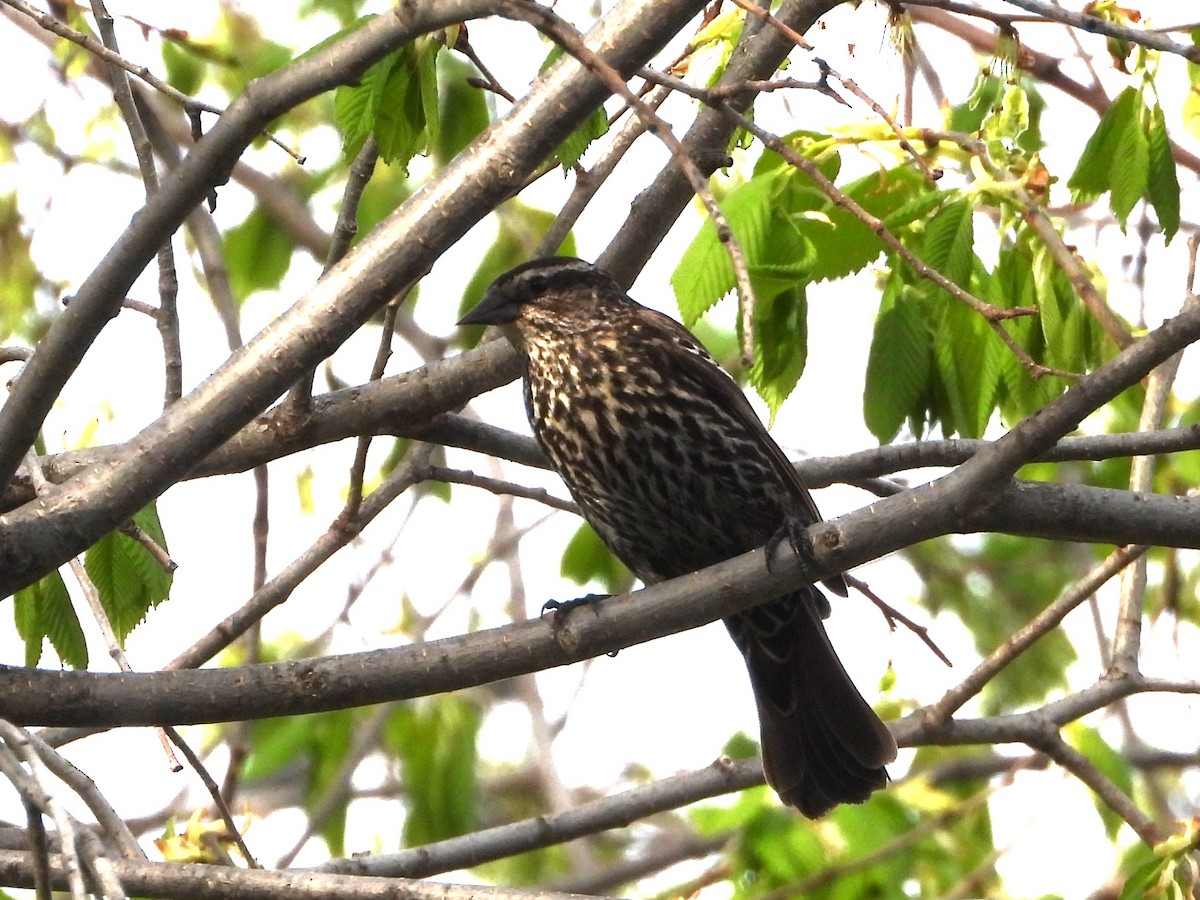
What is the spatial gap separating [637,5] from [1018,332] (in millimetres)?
1125

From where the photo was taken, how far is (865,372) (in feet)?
10.3

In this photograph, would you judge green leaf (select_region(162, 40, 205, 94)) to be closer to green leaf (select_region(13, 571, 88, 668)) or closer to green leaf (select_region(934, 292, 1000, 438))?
green leaf (select_region(13, 571, 88, 668))

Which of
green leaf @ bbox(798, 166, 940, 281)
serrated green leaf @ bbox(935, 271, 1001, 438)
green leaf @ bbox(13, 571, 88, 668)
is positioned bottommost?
serrated green leaf @ bbox(935, 271, 1001, 438)

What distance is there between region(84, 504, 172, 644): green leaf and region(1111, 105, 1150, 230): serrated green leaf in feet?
6.41

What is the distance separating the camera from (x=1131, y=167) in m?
3.01

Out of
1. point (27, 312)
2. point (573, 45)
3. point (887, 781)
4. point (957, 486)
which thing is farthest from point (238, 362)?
point (27, 312)

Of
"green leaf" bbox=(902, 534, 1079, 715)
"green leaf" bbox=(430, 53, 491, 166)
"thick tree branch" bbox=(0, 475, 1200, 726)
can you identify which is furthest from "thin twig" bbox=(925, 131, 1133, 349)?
"green leaf" bbox=(902, 534, 1079, 715)

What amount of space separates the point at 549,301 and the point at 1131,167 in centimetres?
153

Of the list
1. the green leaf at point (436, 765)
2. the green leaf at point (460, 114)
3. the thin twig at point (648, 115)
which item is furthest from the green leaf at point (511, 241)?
the thin twig at point (648, 115)

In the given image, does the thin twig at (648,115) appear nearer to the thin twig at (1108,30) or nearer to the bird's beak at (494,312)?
the thin twig at (1108,30)

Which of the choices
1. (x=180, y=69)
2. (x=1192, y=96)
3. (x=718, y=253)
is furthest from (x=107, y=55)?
(x=180, y=69)

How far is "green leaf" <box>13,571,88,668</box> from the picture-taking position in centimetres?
288

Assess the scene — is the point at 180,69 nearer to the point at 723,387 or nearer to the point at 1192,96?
the point at 723,387

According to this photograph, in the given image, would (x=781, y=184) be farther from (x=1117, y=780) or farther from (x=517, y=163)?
(x=1117, y=780)
